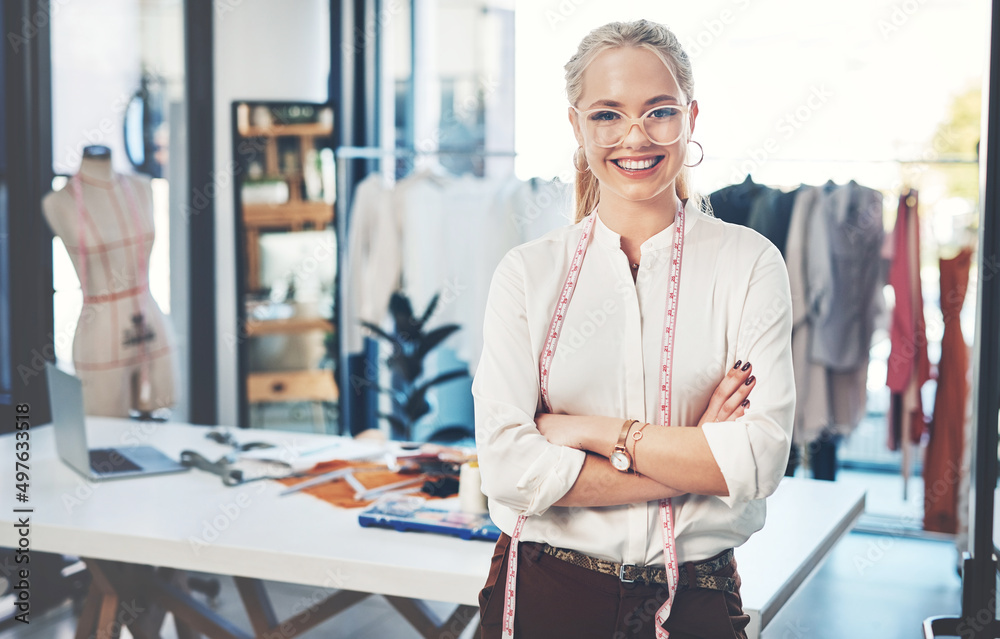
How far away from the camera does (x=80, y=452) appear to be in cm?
225

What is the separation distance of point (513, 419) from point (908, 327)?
2.78 m

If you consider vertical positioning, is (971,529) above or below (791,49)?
below

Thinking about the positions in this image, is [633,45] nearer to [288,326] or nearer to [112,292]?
[112,292]

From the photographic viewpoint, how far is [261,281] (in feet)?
14.6

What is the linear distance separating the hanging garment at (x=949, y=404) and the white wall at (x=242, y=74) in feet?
Answer: 10.7

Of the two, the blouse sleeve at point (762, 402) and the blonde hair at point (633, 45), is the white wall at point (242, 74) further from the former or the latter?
the blouse sleeve at point (762, 402)

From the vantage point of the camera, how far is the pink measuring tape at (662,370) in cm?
121

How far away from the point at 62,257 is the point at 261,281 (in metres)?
0.97

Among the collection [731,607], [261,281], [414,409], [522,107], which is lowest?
[414,409]

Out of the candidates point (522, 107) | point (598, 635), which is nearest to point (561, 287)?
point (598, 635)

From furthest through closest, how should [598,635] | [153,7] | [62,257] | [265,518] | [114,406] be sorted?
[153,7]
[62,257]
[114,406]
[265,518]
[598,635]

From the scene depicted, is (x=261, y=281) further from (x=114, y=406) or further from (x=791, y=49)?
(x=791, y=49)

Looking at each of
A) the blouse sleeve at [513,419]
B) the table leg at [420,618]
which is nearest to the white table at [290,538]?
the table leg at [420,618]

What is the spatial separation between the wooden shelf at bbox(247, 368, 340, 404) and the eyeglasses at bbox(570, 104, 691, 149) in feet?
11.2
